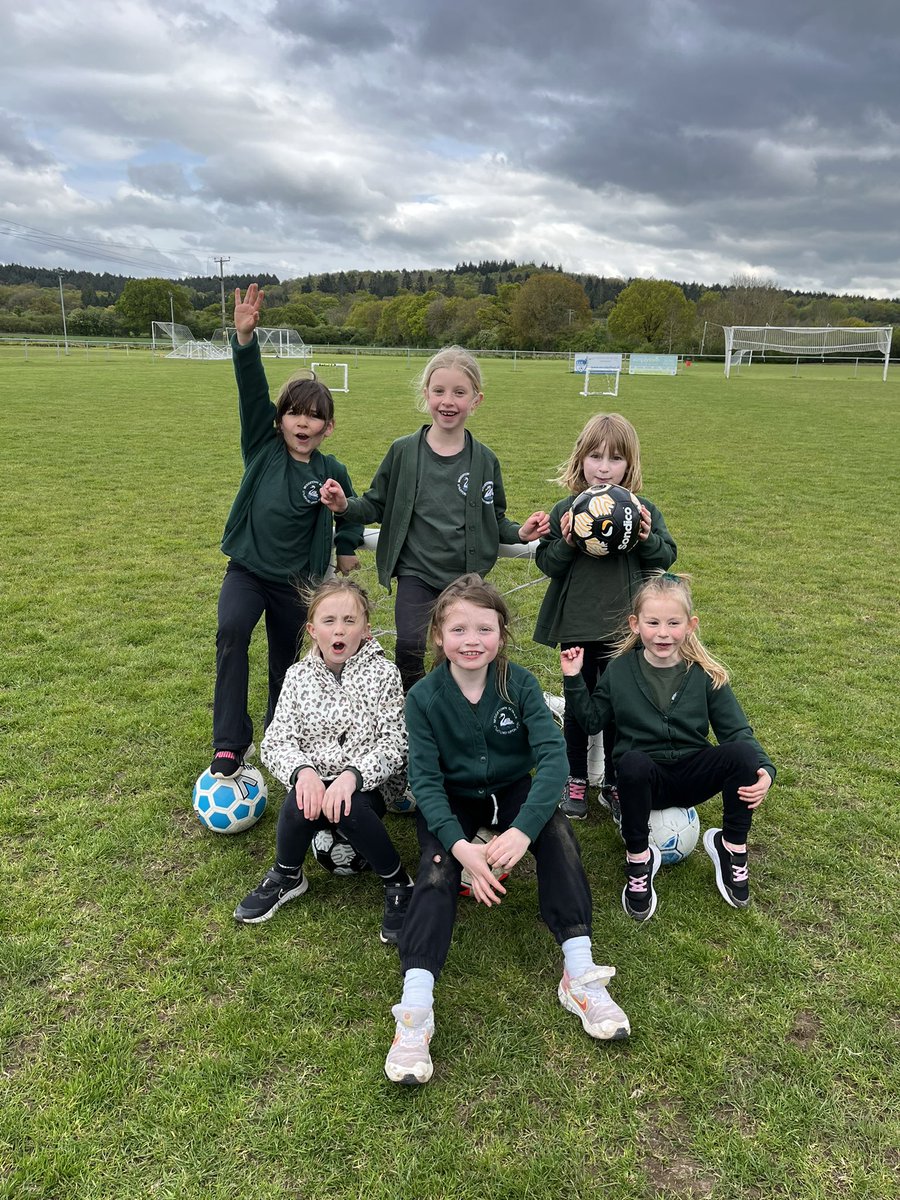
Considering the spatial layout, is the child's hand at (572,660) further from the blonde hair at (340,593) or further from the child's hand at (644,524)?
the blonde hair at (340,593)

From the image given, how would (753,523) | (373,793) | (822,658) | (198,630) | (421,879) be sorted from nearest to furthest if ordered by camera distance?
1. (421,879)
2. (373,793)
3. (822,658)
4. (198,630)
5. (753,523)

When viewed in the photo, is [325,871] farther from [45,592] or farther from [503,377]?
[503,377]

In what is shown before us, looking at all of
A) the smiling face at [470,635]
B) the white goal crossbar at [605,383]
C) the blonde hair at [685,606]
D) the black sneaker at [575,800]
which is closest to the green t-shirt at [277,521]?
the smiling face at [470,635]

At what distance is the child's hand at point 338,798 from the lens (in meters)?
3.22

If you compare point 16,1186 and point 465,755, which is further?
point 465,755

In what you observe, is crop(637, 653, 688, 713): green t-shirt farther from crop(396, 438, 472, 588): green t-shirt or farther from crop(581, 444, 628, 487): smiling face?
crop(396, 438, 472, 588): green t-shirt

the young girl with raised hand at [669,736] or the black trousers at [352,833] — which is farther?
the young girl with raised hand at [669,736]

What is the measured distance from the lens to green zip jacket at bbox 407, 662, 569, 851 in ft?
10.9

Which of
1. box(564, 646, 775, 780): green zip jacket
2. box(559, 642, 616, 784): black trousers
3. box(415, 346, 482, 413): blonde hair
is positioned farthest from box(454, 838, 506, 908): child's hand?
box(415, 346, 482, 413): blonde hair

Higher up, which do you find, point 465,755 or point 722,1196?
point 465,755

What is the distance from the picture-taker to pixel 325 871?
150 inches

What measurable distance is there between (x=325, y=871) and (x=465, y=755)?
1.01 meters

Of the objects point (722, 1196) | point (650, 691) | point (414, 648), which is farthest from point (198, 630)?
point (722, 1196)

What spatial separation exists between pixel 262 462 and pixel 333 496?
0.45 m
